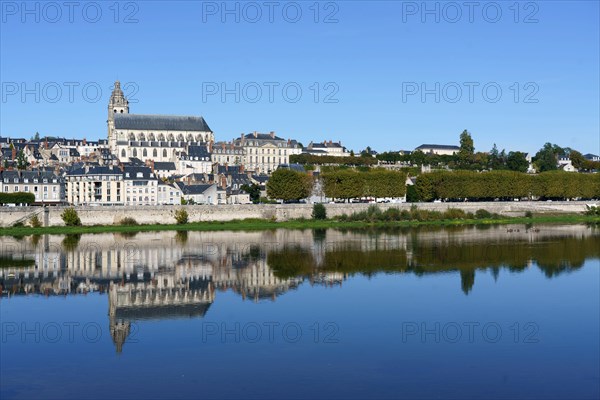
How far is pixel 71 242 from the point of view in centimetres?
3728

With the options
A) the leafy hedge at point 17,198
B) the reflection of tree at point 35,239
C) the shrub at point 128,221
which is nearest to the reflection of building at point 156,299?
the reflection of tree at point 35,239

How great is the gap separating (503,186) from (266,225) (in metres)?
20.0

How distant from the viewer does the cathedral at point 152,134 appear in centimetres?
8000

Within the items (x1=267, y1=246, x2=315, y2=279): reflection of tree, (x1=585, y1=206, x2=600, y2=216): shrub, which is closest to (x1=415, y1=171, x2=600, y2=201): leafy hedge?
(x1=585, y1=206, x2=600, y2=216): shrub

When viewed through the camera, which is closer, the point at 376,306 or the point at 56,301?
the point at 376,306

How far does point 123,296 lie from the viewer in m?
21.8

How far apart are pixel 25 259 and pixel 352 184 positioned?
29.4m

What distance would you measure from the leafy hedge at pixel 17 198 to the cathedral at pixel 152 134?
87.2 ft

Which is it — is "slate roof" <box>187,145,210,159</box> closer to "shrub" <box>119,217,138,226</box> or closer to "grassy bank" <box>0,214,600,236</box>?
"grassy bank" <box>0,214,600,236</box>

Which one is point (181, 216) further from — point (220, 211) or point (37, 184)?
point (37, 184)

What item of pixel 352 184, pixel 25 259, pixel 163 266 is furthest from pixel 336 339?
pixel 352 184

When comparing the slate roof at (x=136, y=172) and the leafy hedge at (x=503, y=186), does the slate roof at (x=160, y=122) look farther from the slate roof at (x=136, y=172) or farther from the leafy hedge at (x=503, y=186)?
the leafy hedge at (x=503, y=186)

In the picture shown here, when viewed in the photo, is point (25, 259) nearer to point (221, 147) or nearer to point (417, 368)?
point (417, 368)

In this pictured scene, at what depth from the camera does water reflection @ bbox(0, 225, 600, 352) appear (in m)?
22.2
